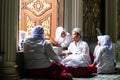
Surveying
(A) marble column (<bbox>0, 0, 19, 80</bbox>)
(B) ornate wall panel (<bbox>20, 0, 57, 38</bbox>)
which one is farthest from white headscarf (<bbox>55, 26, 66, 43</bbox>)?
(A) marble column (<bbox>0, 0, 19, 80</bbox>)

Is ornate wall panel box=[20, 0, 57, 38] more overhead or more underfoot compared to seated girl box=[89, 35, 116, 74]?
more overhead

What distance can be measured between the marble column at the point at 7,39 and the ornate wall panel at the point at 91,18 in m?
3.43

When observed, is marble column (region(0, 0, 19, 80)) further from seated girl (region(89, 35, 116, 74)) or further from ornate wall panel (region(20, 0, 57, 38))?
ornate wall panel (region(20, 0, 57, 38))

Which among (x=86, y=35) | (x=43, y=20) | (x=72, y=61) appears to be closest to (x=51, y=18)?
(x=43, y=20)

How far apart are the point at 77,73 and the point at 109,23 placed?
154 inches

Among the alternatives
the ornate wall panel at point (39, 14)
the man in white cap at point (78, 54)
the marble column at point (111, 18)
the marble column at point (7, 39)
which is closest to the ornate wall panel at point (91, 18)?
the marble column at point (111, 18)

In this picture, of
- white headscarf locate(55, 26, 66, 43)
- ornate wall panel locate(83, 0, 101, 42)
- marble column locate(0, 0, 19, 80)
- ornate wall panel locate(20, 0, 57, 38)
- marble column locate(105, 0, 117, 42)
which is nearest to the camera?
marble column locate(0, 0, 19, 80)

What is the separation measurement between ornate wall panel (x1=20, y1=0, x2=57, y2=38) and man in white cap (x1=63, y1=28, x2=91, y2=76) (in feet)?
3.83

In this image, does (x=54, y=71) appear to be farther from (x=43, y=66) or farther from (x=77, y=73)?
(x=77, y=73)

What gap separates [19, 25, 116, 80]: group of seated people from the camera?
21.4 feet

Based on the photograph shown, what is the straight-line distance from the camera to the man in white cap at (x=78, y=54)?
6.99 meters

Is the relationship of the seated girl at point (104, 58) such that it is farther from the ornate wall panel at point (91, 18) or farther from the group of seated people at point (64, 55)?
the ornate wall panel at point (91, 18)

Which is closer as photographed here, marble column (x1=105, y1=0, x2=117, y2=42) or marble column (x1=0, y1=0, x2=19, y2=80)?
marble column (x1=0, y1=0, x2=19, y2=80)

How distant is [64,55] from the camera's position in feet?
25.9
